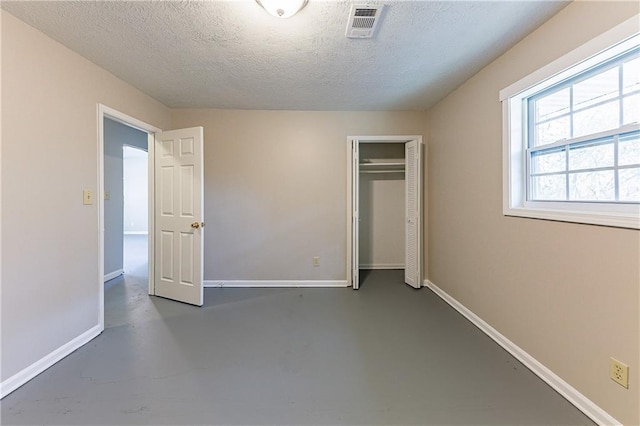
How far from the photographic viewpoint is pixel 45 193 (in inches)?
79.0

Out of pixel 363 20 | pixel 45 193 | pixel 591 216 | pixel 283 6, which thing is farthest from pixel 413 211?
pixel 45 193

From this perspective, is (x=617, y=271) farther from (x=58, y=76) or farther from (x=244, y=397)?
(x=58, y=76)

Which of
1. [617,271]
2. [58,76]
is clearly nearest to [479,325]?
[617,271]

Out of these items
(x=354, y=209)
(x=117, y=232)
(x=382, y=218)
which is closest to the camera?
(x=354, y=209)

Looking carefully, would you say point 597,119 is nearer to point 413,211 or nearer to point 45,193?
point 413,211

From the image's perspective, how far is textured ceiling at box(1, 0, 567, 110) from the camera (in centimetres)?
175

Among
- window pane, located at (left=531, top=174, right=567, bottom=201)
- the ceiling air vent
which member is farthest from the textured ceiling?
window pane, located at (left=531, top=174, right=567, bottom=201)

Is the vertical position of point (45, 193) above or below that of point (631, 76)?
below

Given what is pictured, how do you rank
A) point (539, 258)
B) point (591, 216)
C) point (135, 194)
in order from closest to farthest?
point (591, 216)
point (539, 258)
point (135, 194)

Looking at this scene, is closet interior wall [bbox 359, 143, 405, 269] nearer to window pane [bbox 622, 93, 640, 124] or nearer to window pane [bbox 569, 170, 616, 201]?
window pane [bbox 569, 170, 616, 201]

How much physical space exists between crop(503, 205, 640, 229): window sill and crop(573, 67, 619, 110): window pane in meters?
0.66

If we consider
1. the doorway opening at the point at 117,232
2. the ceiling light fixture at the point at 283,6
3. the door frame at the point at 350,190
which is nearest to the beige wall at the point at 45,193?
the doorway opening at the point at 117,232

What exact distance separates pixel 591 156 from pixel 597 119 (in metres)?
0.21

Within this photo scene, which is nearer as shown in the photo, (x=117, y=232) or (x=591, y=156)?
(x=591, y=156)
